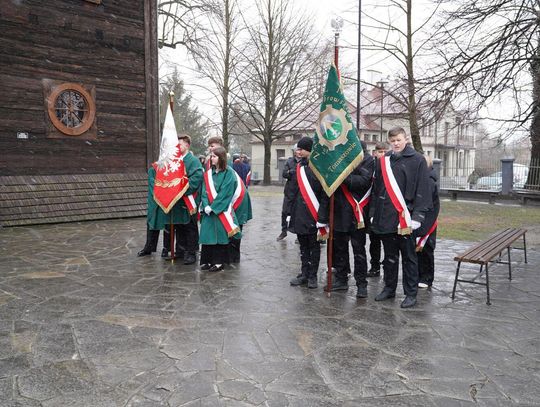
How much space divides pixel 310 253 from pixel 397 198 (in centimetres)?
140

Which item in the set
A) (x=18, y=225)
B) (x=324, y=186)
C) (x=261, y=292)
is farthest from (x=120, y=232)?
(x=324, y=186)

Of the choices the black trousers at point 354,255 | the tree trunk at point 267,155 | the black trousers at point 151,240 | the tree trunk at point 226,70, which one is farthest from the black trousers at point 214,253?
the tree trunk at point 267,155

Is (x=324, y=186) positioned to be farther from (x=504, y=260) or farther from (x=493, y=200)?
(x=493, y=200)

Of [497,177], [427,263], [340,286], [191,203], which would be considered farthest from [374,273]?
[497,177]

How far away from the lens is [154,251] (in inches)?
322

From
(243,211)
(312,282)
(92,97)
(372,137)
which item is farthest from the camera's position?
(372,137)

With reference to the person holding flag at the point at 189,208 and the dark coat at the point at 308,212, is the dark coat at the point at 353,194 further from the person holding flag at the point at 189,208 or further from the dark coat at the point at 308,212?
the person holding flag at the point at 189,208

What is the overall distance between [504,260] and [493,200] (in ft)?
39.2

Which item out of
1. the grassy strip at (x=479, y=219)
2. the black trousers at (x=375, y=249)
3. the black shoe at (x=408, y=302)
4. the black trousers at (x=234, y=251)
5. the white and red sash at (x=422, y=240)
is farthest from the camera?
the grassy strip at (x=479, y=219)

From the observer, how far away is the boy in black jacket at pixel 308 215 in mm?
5848

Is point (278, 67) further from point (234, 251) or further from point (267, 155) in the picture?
point (234, 251)

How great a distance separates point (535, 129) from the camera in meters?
16.8

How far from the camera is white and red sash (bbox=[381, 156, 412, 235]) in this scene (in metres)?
5.16

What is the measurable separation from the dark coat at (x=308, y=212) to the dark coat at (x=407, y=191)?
2.13ft
